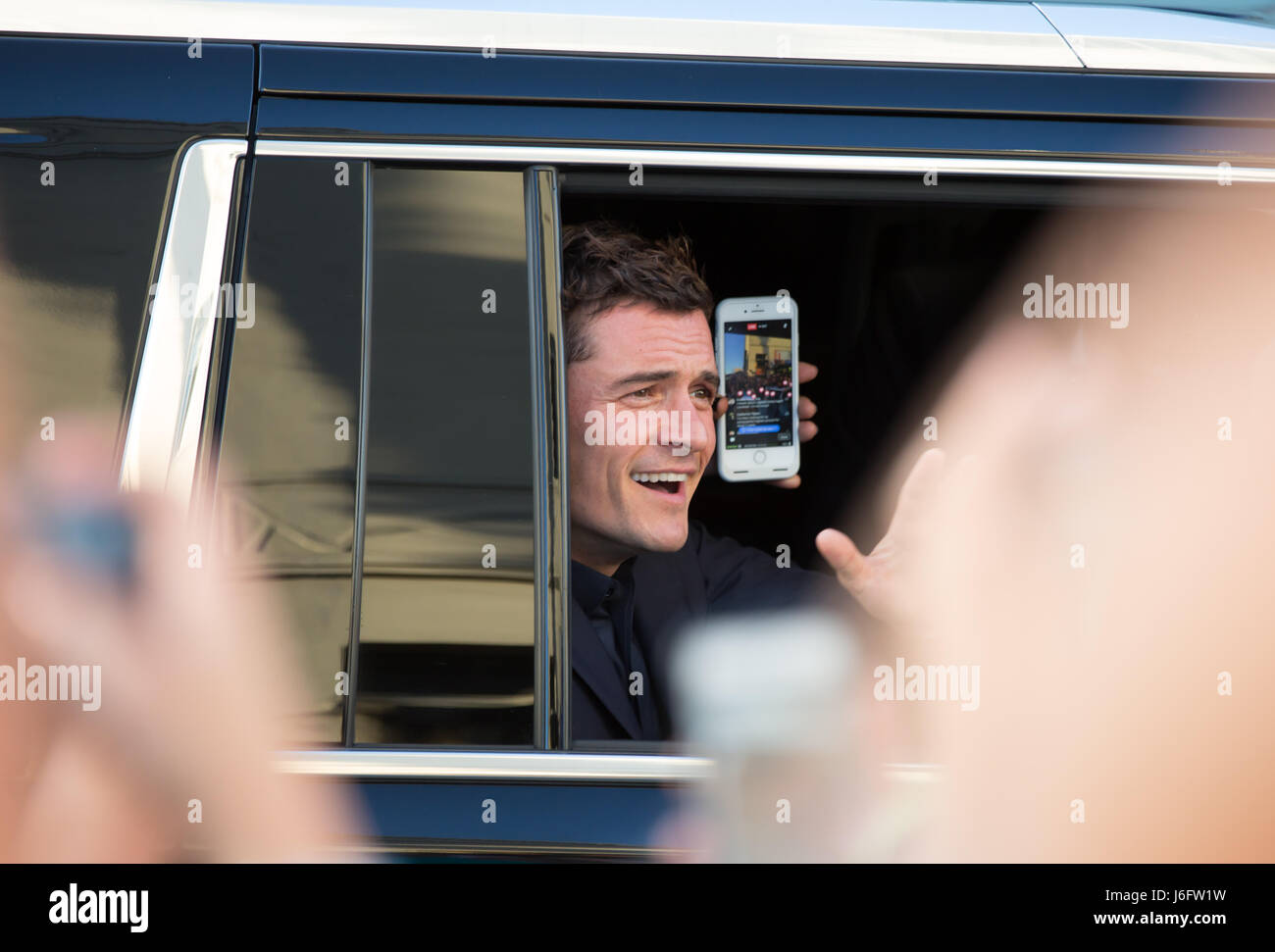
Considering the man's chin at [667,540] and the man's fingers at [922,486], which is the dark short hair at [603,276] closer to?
the man's chin at [667,540]

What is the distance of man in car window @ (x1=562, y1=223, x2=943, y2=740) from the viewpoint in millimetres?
2184

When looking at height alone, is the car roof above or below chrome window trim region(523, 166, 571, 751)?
above

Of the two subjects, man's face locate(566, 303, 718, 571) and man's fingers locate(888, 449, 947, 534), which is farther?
man's face locate(566, 303, 718, 571)

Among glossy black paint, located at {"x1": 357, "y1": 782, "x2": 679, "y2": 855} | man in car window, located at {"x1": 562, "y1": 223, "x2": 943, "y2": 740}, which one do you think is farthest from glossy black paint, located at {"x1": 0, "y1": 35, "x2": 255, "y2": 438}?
man in car window, located at {"x1": 562, "y1": 223, "x2": 943, "y2": 740}

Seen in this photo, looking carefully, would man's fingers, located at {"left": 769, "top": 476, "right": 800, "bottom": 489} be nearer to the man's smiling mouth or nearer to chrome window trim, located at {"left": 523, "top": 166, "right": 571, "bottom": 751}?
the man's smiling mouth

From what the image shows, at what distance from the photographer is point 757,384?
2518 mm

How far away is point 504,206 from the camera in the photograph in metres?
1.59

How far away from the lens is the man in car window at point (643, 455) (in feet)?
7.16

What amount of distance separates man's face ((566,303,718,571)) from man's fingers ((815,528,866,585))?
0.33m

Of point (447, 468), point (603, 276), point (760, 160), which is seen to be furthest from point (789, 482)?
point (447, 468)

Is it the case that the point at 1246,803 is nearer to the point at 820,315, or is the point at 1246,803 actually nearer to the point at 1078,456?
the point at 1078,456

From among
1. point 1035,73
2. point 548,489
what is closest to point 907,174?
point 1035,73

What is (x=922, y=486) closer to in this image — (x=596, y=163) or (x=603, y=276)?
(x=603, y=276)

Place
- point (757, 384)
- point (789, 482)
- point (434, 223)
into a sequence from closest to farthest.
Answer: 1. point (434, 223)
2. point (757, 384)
3. point (789, 482)
